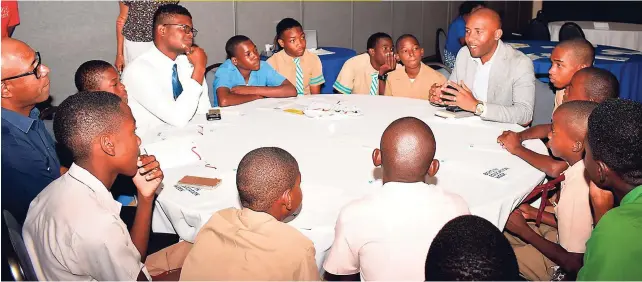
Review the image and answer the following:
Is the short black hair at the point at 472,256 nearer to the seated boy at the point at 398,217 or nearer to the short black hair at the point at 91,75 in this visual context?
the seated boy at the point at 398,217

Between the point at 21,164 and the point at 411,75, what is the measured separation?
2.80m

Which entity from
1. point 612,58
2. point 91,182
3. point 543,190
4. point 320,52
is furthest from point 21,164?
point 612,58

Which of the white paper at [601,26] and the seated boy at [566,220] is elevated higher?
the white paper at [601,26]

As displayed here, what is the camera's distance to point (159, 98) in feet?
9.44

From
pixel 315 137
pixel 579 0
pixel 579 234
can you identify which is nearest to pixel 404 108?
pixel 315 137

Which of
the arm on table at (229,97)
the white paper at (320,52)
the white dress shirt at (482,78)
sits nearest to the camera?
the white dress shirt at (482,78)

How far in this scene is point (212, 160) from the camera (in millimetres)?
2299

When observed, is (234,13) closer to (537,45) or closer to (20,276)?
(537,45)

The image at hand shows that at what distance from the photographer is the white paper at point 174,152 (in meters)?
2.25

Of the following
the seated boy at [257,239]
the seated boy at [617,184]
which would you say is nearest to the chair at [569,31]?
the seated boy at [617,184]

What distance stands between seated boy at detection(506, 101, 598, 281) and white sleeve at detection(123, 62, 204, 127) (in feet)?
5.97

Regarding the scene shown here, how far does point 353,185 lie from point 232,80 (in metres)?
2.17

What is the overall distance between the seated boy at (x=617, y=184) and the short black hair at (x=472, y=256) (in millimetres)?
392

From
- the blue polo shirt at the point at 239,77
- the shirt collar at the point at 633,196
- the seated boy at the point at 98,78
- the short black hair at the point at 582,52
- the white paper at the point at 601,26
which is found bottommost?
the shirt collar at the point at 633,196
